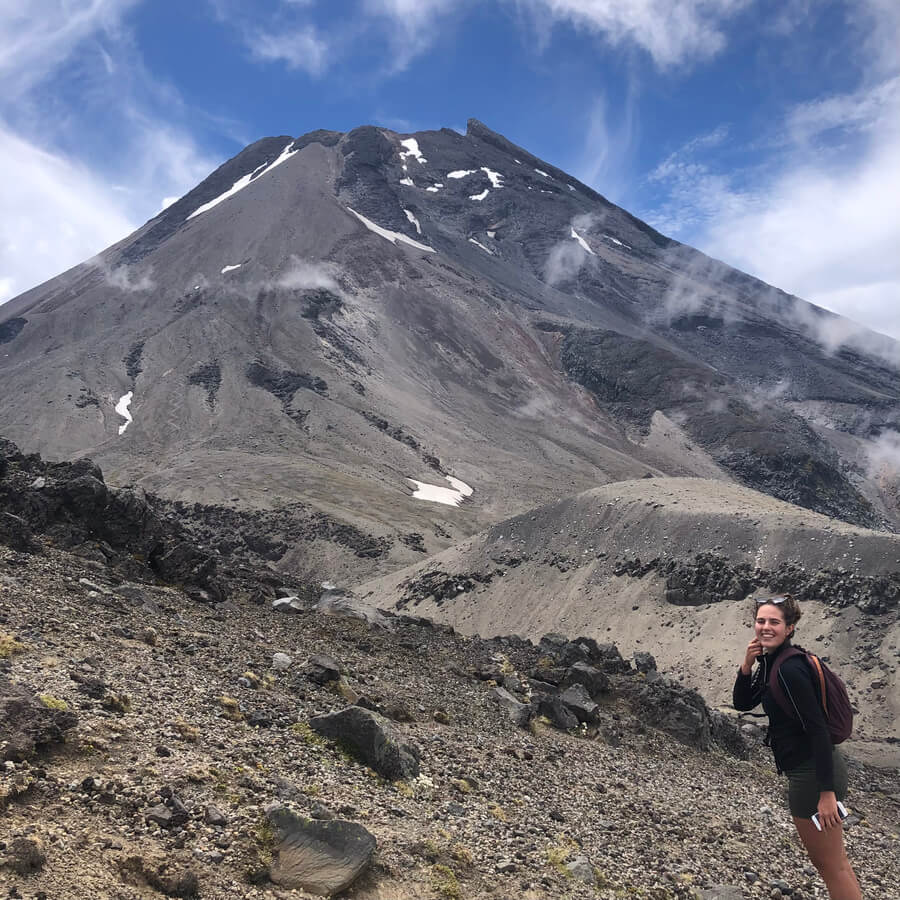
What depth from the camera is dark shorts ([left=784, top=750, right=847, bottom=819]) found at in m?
5.82

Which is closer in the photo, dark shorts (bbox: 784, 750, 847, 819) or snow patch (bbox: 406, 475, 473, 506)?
dark shorts (bbox: 784, 750, 847, 819)

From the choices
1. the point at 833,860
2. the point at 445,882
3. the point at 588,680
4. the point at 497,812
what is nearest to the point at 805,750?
the point at 833,860

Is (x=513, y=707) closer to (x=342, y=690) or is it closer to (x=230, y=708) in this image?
(x=342, y=690)

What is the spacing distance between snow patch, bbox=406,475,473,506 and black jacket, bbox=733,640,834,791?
6742 centimetres

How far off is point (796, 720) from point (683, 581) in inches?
1101

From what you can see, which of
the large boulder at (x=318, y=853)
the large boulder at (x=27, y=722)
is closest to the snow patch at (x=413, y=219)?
the large boulder at (x=27, y=722)

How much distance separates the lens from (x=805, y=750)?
5.87 metres

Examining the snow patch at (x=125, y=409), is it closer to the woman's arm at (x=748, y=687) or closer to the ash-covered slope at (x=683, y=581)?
the ash-covered slope at (x=683, y=581)

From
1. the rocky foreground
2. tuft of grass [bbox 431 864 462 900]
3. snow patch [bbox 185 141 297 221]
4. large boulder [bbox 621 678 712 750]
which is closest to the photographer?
the rocky foreground

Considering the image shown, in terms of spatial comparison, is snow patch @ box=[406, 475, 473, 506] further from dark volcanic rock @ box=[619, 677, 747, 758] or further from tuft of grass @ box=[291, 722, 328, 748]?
tuft of grass @ box=[291, 722, 328, 748]

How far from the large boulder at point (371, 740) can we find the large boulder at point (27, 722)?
3145 mm

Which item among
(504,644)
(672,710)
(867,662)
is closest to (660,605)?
(867,662)

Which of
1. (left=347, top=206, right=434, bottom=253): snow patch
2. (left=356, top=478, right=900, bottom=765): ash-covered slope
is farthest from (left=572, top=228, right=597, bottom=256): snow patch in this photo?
(left=356, top=478, right=900, bottom=765): ash-covered slope

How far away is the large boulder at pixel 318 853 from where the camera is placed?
6.22 meters
